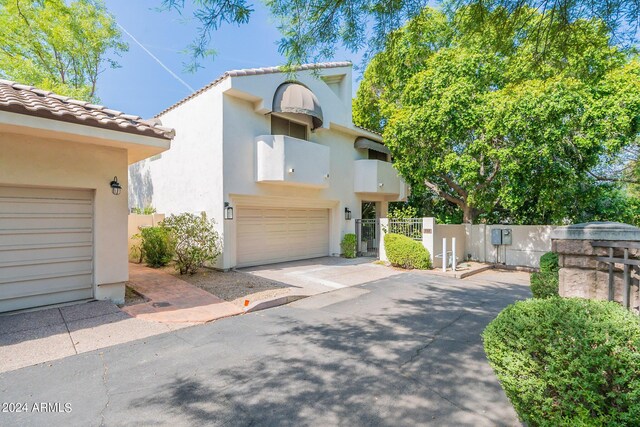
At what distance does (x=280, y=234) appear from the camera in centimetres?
1372

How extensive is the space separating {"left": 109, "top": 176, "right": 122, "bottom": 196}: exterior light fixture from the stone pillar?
8199 mm

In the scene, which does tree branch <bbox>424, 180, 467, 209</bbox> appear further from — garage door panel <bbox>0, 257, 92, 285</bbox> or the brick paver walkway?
garage door panel <bbox>0, 257, 92, 285</bbox>

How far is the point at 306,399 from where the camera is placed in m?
3.52

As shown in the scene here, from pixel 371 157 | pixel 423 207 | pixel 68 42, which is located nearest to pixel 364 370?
pixel 371 157

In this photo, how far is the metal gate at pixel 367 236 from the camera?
53.4ft

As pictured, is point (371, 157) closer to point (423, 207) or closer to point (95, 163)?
point (423, 207)

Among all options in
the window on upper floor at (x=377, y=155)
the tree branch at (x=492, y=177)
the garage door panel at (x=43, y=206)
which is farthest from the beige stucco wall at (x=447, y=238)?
the garage door panel at (x=43, y=206)

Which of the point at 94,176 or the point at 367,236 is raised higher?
the point at 94,176

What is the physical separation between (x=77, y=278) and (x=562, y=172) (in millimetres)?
15164

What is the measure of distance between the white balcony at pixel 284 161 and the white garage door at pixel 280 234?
180 cm

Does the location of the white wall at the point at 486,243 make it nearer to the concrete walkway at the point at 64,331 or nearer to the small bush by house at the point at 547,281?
the small bush by house at the point at 547,281

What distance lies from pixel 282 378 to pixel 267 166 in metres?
8.99

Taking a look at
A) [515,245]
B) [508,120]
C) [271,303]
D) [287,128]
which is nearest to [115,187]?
[271,303]

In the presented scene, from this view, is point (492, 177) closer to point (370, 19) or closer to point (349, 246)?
point (349, 246)
